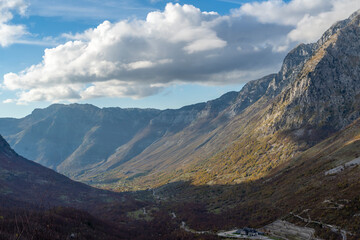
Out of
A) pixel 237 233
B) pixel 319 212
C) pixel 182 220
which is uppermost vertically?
pixel 319 212

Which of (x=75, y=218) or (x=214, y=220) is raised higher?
(x=75, y=218)

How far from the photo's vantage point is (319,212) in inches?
4306

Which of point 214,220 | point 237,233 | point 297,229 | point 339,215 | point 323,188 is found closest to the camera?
point 339,215

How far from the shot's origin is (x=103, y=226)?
151 metres

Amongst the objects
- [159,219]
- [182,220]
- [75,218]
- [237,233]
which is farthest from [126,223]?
[237,233]

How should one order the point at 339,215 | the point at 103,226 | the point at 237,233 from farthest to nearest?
1. the point at 103,226
2. the point at 237,233
3. the point at 339,215

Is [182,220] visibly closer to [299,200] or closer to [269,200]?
[269,200]

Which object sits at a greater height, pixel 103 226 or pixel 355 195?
pixel 355 195

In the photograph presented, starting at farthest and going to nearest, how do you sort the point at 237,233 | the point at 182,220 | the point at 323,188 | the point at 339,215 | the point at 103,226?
the point at 182,220 → the point at 103,226 → the point at 323,188 → the point at 237,233 → the point at 339,215

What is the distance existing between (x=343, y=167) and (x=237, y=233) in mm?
78869

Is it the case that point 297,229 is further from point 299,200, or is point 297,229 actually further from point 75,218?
point 75,218

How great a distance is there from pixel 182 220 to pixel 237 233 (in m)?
74.7

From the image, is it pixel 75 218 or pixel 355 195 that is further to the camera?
pixel 75 218

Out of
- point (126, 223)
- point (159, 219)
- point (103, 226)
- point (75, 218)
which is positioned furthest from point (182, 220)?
point (75, 218)
